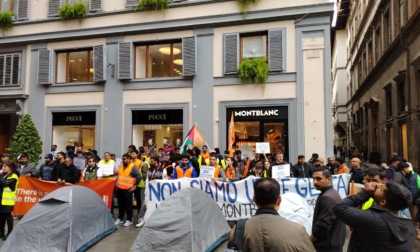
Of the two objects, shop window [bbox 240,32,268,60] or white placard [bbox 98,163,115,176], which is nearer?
white placard [bbox 98,163,115,176]

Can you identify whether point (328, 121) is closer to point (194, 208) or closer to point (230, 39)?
point (230, 39)

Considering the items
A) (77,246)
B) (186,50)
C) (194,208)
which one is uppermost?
(186,50)

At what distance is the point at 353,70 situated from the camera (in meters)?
39.0

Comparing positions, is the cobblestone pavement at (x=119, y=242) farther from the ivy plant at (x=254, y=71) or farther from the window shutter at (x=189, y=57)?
the window shutter at (x=189, y=57)

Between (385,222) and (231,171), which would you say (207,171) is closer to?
(231,171)

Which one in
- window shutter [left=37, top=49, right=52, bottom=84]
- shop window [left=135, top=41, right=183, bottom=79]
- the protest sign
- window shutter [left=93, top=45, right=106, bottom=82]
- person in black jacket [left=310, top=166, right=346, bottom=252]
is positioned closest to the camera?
person in black jacket [left=310, top=166, right=346, bottom=252]

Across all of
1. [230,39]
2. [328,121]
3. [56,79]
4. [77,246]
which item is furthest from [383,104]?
[77,246]

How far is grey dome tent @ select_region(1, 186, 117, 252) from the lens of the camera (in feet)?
22.4

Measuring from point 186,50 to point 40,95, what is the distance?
7.67m

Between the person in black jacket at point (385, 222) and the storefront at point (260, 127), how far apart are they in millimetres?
11538

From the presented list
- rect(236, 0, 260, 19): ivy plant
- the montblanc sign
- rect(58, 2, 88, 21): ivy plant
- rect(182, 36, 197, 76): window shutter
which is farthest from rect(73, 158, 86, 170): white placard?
rect(236, 0, 260, 19): ivy plant

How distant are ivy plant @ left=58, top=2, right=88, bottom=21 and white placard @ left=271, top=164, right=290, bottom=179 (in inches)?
500

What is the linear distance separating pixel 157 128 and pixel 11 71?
8.38 m

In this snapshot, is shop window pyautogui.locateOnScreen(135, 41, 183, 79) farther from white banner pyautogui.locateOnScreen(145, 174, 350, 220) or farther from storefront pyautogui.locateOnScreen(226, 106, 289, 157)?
white banner pyautogui.locateOnScreen(145, 174, 350, 220)
